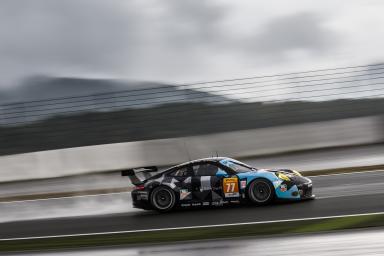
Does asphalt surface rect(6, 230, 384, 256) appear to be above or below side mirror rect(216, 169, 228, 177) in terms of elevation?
below

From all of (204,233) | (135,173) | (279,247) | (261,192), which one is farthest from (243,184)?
(279,247)

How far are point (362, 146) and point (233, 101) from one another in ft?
14.1

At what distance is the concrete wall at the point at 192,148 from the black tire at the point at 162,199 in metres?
7.09

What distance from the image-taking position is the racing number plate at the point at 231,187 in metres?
11.9

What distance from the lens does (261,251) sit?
7684 millimetres

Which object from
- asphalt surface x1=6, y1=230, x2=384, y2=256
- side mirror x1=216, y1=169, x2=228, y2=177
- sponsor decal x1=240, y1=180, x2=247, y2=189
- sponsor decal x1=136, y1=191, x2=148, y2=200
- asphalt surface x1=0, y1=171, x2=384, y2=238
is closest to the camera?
asphalt surface x1=6, y1=230, x2=384, y2=256

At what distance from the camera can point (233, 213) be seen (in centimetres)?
1134

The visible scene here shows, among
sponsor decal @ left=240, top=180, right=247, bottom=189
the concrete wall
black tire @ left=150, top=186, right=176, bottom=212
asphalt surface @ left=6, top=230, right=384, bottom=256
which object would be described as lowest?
asphalt surface @ left=6, top=230, right=384, bottom=256

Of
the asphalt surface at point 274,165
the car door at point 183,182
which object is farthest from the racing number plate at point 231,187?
the asphalt surface at point 274,165

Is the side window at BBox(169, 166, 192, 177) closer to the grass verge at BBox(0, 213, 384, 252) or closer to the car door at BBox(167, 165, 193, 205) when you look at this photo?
the car door at BBox(167, 165, 193, 205)

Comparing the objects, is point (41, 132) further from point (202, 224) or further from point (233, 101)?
point (202, 224)

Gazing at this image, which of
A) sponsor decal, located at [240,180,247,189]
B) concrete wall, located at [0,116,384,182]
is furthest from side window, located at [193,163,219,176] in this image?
concrete wall, located at [0,116,384,182]

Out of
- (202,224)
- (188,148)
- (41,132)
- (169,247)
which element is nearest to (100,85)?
(41,132)

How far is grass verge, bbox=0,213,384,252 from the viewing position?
8.90 m
